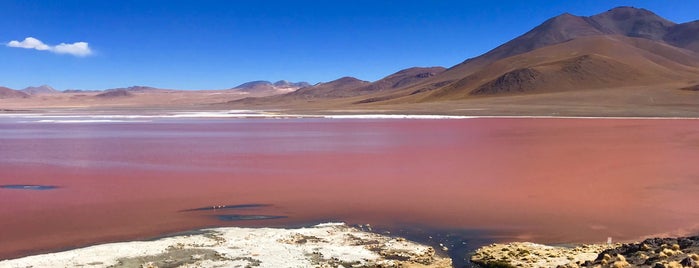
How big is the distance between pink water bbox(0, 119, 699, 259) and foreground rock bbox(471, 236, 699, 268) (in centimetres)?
97

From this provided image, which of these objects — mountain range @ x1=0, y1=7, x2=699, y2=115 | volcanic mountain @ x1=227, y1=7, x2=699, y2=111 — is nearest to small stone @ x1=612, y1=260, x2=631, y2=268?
mountain range @ x1=0, y1=7, x2=699, y2=115

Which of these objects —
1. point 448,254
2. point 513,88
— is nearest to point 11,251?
point 448,254

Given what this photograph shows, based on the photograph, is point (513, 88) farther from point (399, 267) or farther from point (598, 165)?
point (399, 267)

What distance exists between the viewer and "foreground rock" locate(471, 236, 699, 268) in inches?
256

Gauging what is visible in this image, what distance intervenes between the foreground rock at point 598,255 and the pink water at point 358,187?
967mm

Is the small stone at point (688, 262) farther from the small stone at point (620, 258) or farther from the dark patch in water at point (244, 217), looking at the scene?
the dark patch in water at point (244, 217)

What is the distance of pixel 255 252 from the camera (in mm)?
8023

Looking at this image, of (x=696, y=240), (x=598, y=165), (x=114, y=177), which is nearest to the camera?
(x=696, y=240)

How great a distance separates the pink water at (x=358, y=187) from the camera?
986cm

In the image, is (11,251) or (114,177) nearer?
(11,251)

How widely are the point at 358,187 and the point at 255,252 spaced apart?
5.89 metres

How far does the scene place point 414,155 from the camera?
20500 millimetres

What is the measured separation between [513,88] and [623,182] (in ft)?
291

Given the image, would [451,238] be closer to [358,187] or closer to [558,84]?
[358,187]
